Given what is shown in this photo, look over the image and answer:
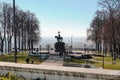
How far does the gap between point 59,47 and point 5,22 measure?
14.1 m

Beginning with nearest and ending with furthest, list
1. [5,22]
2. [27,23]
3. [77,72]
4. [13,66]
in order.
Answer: [77,72] → [13,66] → [5,22] → [27,23]

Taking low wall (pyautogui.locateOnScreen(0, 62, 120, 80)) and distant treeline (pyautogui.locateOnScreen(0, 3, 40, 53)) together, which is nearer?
low wall (pyautogui.locateOnScreen(0, 62, 120, 80))

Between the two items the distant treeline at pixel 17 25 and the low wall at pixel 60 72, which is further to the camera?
the distant treeline at pixel 17 25

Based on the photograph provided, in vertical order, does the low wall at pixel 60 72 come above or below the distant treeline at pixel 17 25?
below

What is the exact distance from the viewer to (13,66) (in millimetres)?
11797

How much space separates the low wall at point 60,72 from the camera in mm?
9656

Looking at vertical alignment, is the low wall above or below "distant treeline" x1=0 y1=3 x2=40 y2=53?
below

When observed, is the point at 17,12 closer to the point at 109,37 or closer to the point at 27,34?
the point at 27,34

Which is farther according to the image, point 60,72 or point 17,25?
point 17,25

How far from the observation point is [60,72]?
1050cm

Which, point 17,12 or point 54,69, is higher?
point 17,12

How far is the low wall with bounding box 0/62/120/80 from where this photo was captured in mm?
9656

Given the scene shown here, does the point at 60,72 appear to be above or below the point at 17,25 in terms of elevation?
Result: below

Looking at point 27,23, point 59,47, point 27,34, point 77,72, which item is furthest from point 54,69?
point 27,34
